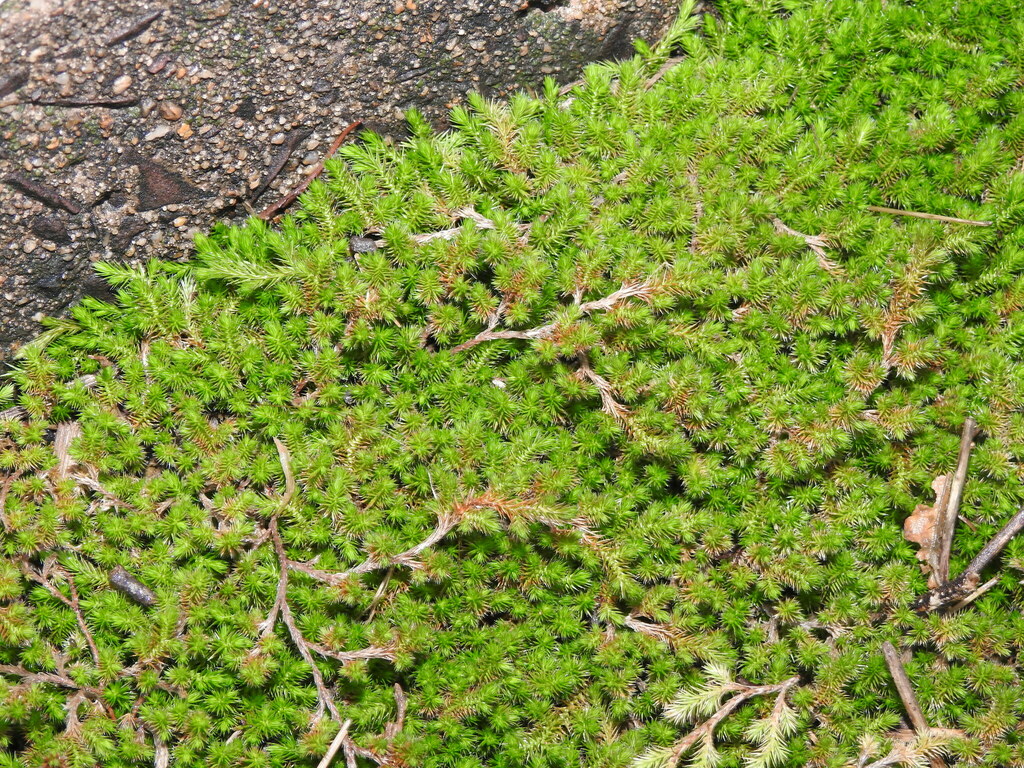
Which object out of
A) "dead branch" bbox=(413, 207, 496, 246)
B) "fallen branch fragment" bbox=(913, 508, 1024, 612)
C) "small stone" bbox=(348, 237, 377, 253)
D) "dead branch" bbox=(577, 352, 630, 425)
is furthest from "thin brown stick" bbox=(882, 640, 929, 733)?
"small stone" bbox=(348, 237, 377, 253)

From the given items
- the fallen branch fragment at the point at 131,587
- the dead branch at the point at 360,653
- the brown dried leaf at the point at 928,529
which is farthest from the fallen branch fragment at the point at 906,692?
the fallen branch fragment at the point at 131,587

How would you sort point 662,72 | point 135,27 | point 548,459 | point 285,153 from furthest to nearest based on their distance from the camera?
point 662,72
point 285,153
point 548,459
point 135,27

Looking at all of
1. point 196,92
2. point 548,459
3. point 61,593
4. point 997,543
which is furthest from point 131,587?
point 997,543

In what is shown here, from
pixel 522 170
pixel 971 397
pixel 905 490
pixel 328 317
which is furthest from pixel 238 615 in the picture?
pixel 971 397

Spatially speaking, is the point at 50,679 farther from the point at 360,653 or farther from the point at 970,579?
the point at 970,579

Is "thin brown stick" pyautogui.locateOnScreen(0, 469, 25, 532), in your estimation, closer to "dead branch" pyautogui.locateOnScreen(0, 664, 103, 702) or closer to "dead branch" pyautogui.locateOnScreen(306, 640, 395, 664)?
"dead branch" pyautogui.locateOnScreen(0, 664, 103, 702)

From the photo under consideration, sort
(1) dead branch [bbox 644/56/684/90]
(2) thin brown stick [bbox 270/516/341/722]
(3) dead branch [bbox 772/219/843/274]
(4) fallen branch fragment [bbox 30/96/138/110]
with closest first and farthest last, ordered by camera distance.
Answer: (4) fallen branch fragment [bbox 30/96/138/110], (2) thin brown stick [bbox 270/516/341/722], (3) dead branch [bbox 772/219/843/274], (1) dead branch [bbox 644/56/684/90]

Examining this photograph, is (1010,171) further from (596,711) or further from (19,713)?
(19,713)
